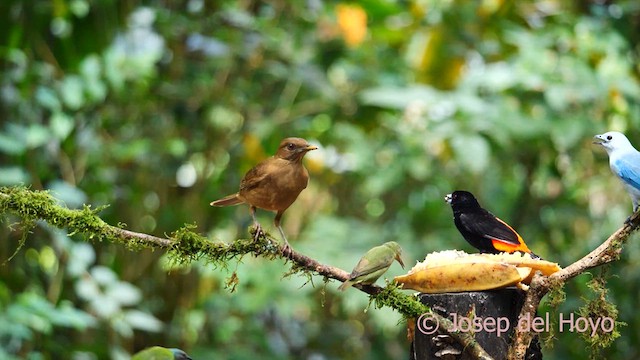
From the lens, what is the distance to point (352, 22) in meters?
5.85

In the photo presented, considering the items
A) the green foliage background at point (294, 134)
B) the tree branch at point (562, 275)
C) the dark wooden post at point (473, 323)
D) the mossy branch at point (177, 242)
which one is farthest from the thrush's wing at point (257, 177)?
the green foliage background at point (294, 134)

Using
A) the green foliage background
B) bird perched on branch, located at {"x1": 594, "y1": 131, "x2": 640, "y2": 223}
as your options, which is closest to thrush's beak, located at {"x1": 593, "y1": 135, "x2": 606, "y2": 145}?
bird perched on branch, located at {"x1": 594, "y1": 131, "x2": 640, "y2": 223}

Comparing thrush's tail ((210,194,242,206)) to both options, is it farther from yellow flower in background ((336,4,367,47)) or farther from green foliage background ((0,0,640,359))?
yellow flower in background ((336,4,367,47))

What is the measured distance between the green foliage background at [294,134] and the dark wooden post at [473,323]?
2370mm

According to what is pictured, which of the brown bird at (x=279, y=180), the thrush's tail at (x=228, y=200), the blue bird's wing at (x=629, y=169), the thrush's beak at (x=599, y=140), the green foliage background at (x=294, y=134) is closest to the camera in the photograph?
the blue bird's wing at (x=629, y=169)

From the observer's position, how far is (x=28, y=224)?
2.25 meters

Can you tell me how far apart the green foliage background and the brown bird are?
209 cm

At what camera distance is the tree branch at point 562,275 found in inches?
83.0

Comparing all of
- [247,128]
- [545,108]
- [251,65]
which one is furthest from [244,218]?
[545,108]

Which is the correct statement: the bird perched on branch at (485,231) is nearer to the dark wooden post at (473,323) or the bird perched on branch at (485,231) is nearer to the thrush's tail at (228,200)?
the dark wooden post at (473,323)

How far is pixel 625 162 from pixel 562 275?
0.31m

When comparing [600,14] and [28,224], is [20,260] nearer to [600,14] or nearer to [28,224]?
[28,224]

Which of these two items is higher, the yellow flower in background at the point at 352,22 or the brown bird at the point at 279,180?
the yellow flower in background at the point at 352,22

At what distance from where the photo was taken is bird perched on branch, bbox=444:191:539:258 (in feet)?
7.36
